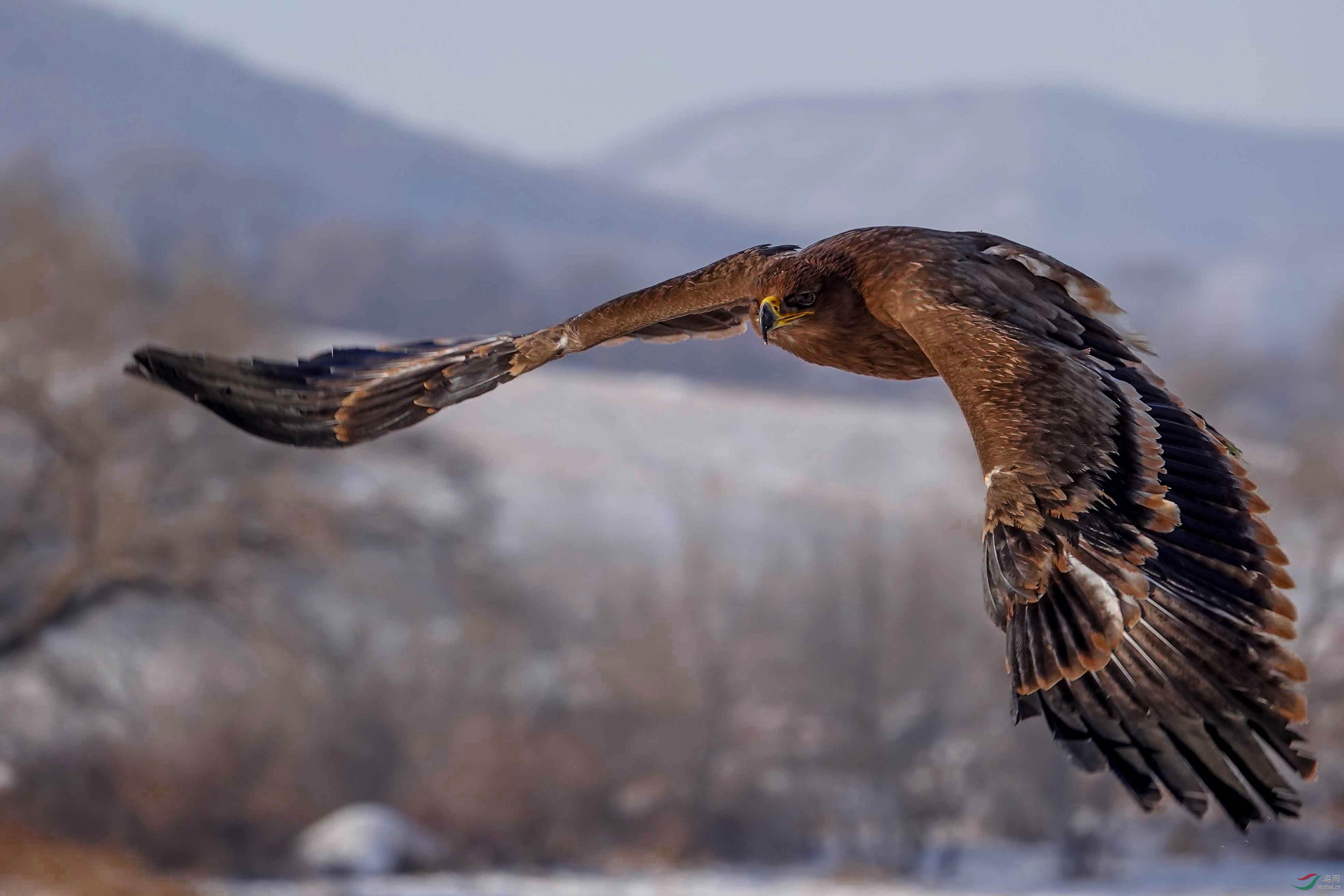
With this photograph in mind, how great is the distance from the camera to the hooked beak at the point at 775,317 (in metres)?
3.55

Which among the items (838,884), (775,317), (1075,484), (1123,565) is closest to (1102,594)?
(1123,565)

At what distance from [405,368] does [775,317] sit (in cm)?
129

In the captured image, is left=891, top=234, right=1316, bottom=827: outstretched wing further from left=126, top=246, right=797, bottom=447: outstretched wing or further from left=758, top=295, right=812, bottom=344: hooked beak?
left=126, top=246, right=797, bottom=447: outstretched wing

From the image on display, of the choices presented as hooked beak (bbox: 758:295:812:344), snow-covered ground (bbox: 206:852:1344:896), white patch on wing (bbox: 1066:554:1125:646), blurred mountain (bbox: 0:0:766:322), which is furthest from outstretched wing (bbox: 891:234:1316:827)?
blurred mountain (bbox: 0:0:766:322)

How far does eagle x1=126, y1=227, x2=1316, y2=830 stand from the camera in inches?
100.0

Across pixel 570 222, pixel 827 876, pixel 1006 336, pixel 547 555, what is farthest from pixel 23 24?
pixel 1006 336

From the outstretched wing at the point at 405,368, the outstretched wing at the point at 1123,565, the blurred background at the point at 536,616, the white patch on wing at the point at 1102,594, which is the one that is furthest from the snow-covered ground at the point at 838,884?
the white patch on wing at the point at 1102,594

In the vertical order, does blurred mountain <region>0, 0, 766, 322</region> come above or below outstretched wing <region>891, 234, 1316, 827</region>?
above

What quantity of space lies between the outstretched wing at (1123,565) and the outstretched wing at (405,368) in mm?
810

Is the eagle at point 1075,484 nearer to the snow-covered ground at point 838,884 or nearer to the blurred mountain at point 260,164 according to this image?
the snow-covered ground at point 838,884

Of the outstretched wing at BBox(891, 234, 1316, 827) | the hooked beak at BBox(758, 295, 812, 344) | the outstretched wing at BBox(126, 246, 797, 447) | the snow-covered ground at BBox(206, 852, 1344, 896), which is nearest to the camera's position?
the outstretched wing at BBox(891, 234, 1316, 827)

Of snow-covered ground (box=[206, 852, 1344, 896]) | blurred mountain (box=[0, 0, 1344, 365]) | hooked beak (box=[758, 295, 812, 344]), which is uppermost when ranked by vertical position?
blurred mountain (box=[0, 0, 1344, 365])

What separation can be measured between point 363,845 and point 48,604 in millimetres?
6460

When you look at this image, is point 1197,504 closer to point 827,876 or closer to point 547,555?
point 827,876
